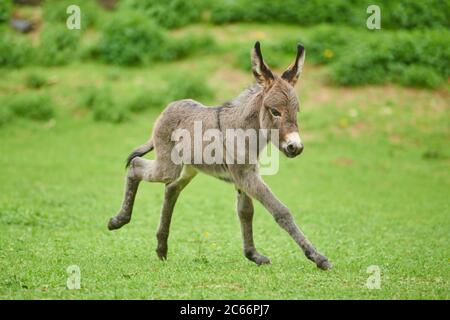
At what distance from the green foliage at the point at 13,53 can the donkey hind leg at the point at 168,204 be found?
1513cm

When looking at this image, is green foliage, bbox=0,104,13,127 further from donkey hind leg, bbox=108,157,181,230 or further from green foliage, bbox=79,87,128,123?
donkey hind leg, bbox=108,157,181,230

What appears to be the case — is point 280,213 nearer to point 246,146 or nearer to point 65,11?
point 246,146

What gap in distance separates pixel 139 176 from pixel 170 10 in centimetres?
1536

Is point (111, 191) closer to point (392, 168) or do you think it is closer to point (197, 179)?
point (197, 179)

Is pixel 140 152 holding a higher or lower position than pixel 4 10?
lower

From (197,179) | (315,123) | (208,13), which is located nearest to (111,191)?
(197,179)

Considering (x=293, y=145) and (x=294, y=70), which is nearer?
(x=293, y=145)

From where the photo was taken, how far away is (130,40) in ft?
72.0

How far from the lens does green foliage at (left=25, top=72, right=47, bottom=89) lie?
20906 mm

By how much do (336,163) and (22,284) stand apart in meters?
11.2

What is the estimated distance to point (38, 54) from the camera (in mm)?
22359

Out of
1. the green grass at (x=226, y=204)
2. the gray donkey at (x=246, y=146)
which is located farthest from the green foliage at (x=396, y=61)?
the gray donkey at (x=246, y=146)

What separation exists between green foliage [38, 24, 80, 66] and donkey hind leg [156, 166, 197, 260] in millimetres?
14701

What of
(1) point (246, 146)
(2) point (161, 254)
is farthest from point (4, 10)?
(1) point (246, 146)
